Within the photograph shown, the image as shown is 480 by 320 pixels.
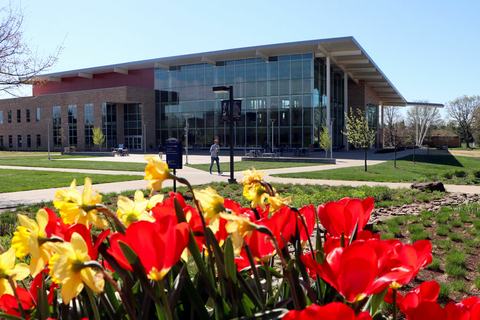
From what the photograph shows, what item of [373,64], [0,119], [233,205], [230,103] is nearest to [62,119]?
[0,119]

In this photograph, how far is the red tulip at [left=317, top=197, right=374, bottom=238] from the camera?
4.03ft

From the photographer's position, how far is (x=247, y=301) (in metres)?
1.16

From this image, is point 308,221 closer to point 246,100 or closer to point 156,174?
point 156,174

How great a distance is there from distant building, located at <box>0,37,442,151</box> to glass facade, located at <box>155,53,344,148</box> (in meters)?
0.10

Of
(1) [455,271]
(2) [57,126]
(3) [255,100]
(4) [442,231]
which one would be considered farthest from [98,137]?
(1) [455,271]

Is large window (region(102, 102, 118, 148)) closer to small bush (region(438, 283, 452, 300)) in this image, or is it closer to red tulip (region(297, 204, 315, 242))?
small bush (region(438, 283, 452, 300))

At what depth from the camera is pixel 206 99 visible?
45406 mm

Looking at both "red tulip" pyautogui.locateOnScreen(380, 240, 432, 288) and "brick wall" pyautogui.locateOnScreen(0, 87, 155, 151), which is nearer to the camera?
"red tulip" pyautogui.locateOnScreen(380, 240, 432, 288)

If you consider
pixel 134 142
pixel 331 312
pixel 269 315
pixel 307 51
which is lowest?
pixel 269 315

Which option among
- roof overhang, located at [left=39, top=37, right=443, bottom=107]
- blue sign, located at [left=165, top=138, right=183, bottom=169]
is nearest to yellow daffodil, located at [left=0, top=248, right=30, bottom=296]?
blue sign, located at [left=165, top=138, right=183, bottom=169]

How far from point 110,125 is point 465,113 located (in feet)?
214

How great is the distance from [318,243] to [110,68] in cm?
5098

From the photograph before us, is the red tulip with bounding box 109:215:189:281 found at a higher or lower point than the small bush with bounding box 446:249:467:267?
higher

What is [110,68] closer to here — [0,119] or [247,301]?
[0,119]
